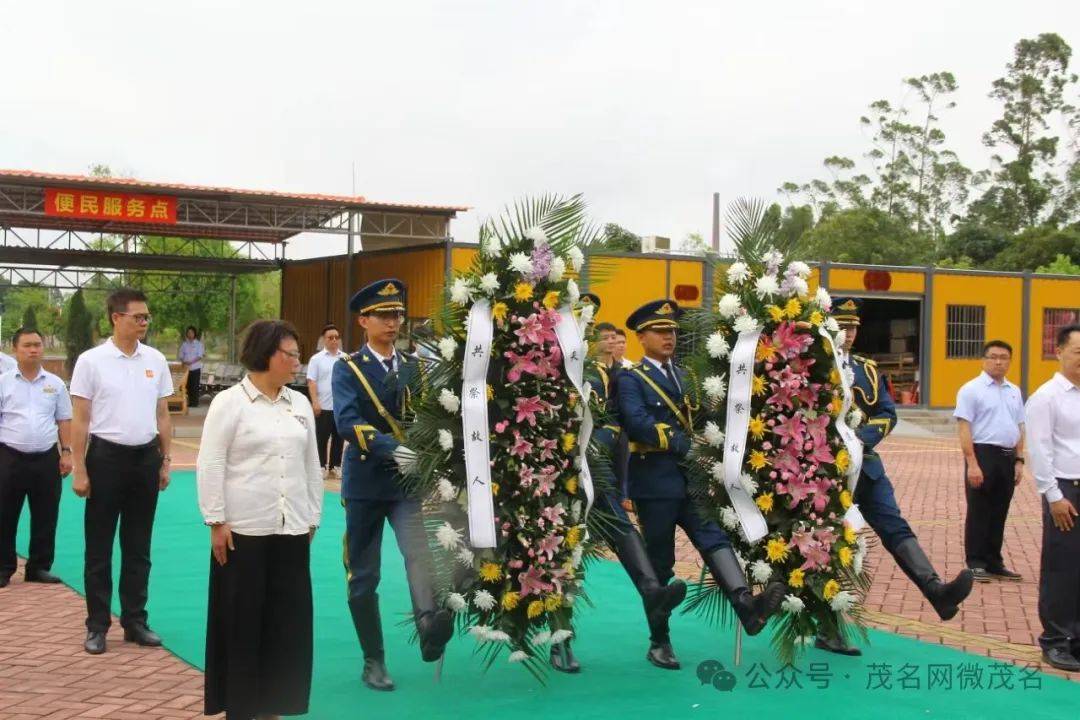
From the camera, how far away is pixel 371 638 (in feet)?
18.3

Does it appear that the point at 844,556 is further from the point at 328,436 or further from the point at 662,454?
the point at 328,436

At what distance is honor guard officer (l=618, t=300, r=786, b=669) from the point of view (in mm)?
5891

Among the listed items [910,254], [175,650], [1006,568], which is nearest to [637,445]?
[175,650]

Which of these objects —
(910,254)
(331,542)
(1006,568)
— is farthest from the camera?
(910,254)

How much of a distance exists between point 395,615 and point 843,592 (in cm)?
270

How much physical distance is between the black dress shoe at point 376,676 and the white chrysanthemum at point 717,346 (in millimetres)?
2159

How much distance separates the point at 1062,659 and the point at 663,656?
1.99 metres

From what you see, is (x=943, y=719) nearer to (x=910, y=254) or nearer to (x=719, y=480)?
(x=719, y=480)

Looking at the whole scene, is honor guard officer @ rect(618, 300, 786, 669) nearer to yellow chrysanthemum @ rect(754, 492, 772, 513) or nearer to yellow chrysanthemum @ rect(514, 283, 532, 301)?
yellow chrysanthemum @ rect(754, 492, 772, 513)

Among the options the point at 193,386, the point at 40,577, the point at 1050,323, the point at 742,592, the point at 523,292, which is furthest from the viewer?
the point at 1050,323

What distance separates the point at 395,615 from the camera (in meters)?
7.17

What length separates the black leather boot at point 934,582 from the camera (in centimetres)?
573

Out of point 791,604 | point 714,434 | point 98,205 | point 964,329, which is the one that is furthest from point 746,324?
point 964,329

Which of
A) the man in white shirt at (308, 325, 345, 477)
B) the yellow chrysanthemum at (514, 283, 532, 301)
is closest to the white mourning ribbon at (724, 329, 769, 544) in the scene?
the yellow chrysanthemum at (514, 283, 532, 301)
